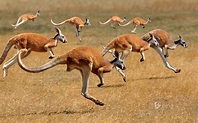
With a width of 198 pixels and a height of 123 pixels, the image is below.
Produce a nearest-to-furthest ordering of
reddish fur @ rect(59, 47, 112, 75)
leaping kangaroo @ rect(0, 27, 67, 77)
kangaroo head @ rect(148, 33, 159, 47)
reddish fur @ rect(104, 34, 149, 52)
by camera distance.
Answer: reddish fur @ rect(59, 47, 112, 75) → leaping kangaroo @ rect(0, 27, 67, 77) → reddish fur @ rect(104, 34, 149, 52) → kangaroo head @ rect(148, 33, 159, 47)

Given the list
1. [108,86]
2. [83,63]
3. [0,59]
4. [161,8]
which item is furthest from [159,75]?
[161,8]

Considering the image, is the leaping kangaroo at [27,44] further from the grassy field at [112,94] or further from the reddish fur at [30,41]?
the grassy field at [112,94]

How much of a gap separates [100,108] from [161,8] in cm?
3334

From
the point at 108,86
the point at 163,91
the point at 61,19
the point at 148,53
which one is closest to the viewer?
the point at 163,91

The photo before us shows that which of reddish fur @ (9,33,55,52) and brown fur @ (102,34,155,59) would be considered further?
brown fur @ (102,34,155,59)

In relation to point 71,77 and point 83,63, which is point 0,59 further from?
point 83,63

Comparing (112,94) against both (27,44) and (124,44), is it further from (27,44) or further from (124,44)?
(27,44)

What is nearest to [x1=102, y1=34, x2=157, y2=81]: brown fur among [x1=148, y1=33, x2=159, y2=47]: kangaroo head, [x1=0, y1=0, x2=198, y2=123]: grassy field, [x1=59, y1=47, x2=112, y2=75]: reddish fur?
[x1=148, y1=33, x2=159, y2=47]: kangaroo head

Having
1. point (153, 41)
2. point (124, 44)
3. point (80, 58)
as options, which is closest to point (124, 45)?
point (124, 44)

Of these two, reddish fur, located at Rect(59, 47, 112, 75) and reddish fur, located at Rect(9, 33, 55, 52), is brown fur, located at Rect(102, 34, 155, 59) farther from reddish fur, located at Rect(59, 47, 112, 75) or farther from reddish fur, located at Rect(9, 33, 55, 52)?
reddish fur, located at Rect(59, 47, 112, 75)

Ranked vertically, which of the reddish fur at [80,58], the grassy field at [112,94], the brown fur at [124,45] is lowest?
the grassy field at [112,94]

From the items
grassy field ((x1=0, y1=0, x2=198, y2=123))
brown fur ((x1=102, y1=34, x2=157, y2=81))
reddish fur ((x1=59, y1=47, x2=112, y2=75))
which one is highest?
brown fur ((x1=102, y1=34, x2=157, y2=81))

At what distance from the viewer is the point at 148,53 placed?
1809cm

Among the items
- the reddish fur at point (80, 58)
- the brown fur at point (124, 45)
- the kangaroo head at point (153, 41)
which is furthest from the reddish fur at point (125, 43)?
the reddish fur at point (80, 58)
